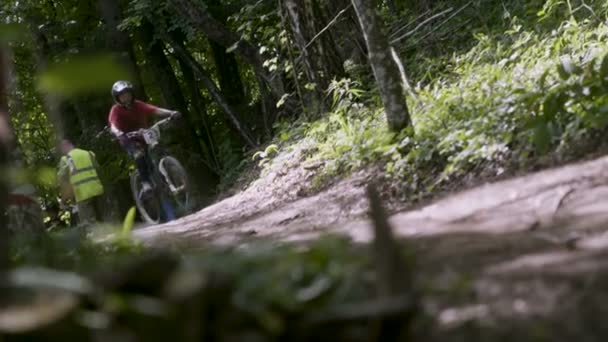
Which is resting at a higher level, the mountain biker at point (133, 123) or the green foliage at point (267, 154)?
the mountain biker at point (133, 123)

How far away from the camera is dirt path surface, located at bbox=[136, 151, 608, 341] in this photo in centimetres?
306

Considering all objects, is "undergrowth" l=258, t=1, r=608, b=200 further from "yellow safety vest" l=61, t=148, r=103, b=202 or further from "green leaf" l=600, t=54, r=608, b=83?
"yellow safety vest" l=61, t=148, r=103, b=202

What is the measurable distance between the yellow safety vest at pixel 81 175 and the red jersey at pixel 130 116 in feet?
2.16

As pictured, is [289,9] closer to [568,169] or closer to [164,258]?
[568,169]

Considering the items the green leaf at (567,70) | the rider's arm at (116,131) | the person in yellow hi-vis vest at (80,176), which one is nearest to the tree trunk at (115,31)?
the rider's arm at (116,131)

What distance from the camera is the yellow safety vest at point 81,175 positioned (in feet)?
38.8

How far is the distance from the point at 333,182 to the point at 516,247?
589cm

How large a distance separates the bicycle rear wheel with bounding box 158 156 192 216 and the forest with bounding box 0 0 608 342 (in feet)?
0.16

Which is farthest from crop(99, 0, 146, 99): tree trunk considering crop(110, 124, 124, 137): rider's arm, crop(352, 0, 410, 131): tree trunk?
crop(352, 0, 410, 131): tree trunk

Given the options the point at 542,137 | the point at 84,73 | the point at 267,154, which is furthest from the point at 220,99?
the point at 84,73

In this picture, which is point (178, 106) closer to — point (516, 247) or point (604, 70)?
point (604, 70)

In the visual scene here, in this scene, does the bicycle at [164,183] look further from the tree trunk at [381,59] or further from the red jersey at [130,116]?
the tree trunk at [381,59]

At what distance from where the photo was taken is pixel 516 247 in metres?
4.05

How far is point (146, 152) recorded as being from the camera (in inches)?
488
